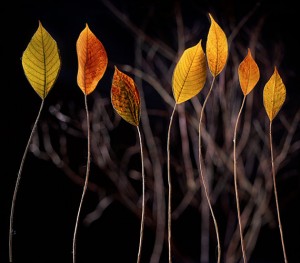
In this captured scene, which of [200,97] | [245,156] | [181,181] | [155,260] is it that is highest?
[200,97]

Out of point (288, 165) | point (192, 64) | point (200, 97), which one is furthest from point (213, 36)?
point (288, 165)

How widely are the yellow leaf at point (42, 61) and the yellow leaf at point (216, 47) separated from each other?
0.12 meters

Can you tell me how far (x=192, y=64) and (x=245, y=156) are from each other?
99 centimetres

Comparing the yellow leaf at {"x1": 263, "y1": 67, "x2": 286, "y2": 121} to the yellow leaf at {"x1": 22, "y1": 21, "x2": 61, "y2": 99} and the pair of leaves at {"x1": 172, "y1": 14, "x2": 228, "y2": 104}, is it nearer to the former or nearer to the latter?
the pair of leaves at {"x1": 172, "y1": 14, "x2": 228, "y2": 104}

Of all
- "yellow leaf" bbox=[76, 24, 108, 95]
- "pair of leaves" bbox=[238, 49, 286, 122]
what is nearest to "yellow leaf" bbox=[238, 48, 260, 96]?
"pair of leaves" bbox=[238, 49, 286, 122]

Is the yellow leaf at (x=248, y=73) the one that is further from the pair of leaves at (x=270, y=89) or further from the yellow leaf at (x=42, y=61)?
the yellow leaf at (x=42, y=61)

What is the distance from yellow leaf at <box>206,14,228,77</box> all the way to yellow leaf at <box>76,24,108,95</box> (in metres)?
0.08

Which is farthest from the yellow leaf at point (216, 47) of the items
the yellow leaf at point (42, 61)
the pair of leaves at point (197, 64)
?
the yellow leaf at point (42, 61)

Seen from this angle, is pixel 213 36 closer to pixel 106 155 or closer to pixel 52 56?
pixel 52 56

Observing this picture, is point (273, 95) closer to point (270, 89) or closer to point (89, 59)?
point (270, 89)

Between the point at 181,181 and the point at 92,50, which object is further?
the point at 181,181

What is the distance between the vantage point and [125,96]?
12.7 inches

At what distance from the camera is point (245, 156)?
127cm

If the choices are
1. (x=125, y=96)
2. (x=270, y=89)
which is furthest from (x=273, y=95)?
(x=125, y=96)
